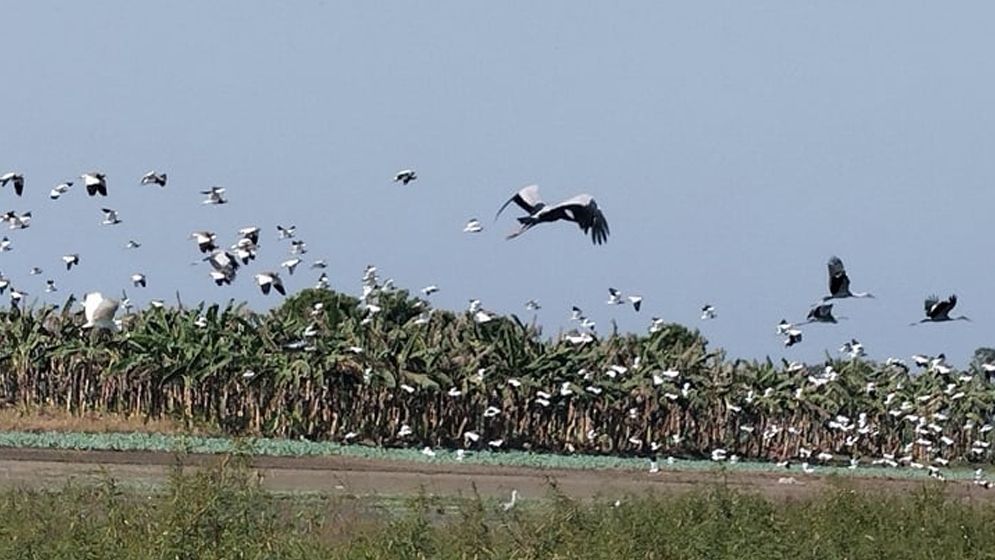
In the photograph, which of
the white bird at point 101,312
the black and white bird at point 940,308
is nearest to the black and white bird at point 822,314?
the black and white bird at point 940,308

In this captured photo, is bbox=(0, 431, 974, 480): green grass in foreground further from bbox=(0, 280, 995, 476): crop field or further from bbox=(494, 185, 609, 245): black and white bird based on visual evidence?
bbox=(494, 185, 609, 245): black and white bird

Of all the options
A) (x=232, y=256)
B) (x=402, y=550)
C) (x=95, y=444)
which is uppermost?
(x=232, y=256)

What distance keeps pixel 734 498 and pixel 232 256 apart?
42.3ft

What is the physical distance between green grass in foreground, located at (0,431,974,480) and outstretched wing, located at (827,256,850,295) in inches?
278

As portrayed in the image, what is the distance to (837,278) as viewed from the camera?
80.4 ft

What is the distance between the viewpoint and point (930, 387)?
5166 cm

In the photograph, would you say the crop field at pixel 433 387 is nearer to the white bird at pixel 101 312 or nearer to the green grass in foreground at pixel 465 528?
the white bird at pixel 101 312

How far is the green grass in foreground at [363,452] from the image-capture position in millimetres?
33312

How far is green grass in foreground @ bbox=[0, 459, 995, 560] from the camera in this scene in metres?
14.7

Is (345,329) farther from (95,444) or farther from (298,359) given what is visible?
(95,444)

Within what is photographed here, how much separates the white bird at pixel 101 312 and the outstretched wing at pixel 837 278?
765 inches

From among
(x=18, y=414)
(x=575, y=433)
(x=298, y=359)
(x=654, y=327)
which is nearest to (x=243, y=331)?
(x=298, y=359)

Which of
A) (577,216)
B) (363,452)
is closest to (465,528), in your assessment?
(577,216)

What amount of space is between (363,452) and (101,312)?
21.6 ft
